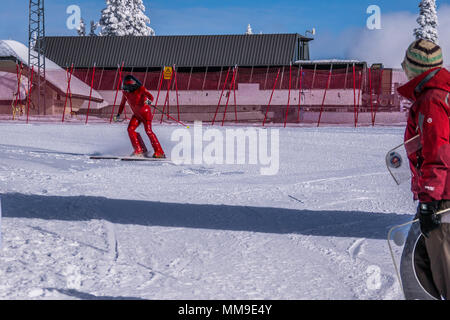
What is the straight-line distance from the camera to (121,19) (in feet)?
146

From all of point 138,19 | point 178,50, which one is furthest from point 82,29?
point 178,50

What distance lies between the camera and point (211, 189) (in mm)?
7859

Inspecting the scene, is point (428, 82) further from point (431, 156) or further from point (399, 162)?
point (399, 162)

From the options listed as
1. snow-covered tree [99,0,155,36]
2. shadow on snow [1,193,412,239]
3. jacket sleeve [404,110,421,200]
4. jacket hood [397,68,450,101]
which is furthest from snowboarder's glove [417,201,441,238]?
snow-covered tree [99,0,155,36]

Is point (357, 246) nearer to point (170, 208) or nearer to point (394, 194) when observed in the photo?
point (170, 208)

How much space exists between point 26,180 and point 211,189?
9.40 feet

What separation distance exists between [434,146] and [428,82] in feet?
0.93

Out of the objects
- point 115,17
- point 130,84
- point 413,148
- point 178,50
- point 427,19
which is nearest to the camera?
point 413,148

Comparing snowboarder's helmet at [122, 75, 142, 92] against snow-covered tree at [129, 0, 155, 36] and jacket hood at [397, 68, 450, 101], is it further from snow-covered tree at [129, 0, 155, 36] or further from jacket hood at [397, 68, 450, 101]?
snow-covered tree at [129, 0, 155, 36]

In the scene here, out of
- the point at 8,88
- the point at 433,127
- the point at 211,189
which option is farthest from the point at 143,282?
the point at 8,88

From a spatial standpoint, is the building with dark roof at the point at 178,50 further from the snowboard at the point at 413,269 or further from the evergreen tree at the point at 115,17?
the snowboard at the point at 413,269

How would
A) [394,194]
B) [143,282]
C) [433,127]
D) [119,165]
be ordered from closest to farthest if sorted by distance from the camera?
1. [433,127]
2. [143,282]
3. [394,194]
4. [119,165]

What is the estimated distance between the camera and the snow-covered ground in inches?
139

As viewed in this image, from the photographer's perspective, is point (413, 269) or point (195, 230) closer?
point (413, 269)
